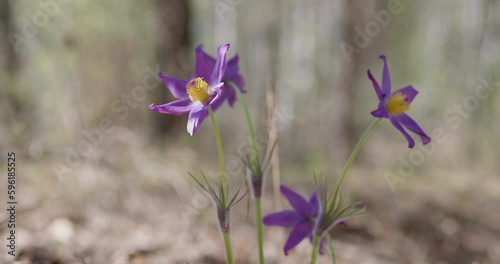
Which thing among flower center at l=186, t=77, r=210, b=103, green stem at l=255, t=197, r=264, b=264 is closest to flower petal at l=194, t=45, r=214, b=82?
flower center at l=186, t=77, r=210, b=103

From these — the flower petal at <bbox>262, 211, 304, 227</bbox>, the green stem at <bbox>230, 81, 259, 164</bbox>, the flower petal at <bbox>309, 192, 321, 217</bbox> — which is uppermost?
the green stem at <bbox>230, 81, 259, 164</bbox>

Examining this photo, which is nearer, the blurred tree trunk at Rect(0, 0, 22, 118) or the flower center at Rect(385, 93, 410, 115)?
the flower center at Rect(385, 93, 410, 115)

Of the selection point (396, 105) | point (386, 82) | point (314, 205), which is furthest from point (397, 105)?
point (314, 205)

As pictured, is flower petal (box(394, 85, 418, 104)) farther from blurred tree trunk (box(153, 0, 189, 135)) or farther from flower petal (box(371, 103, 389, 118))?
blurred tree trunk (box(153, 0, 189, 135))

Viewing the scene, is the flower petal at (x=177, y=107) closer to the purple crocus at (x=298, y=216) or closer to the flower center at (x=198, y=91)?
the flower center at (x=198, y=91)

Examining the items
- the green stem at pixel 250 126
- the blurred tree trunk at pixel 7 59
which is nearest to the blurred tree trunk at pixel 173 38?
the blurred tree trunk at pixel 7 59

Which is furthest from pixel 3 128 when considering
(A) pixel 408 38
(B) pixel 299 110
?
(A) pixel 408 38

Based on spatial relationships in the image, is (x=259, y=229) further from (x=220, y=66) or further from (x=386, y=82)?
(x=386, y=82)

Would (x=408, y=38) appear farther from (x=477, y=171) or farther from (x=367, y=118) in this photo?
(x=477, y=171)
